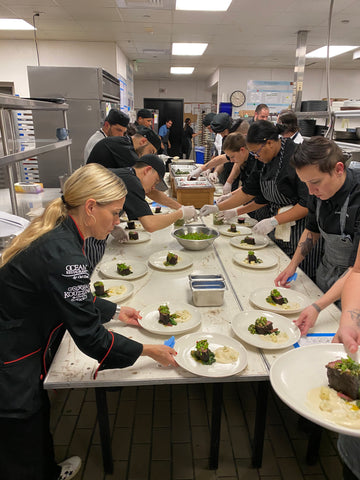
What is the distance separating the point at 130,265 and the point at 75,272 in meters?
1.08

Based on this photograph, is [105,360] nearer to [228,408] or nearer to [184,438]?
[184,438]

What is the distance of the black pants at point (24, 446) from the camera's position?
140 centimetres

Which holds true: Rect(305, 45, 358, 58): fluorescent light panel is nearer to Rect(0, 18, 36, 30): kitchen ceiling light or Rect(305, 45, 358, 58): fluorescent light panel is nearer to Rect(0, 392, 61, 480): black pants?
Rect(0, 18, 36, 30): kitchen ceiling light

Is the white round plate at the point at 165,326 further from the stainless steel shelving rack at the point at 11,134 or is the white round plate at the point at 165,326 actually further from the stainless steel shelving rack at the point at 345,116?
the stainless steel shelving rack at the point at 345,116

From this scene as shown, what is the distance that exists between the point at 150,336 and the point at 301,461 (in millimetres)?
1179

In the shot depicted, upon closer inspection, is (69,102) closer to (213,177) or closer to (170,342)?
(213,177)

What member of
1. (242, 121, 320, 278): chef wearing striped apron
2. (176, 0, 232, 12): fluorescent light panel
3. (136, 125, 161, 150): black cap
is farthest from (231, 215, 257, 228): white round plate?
(176, 0, 232, 12): fluorescent light panel

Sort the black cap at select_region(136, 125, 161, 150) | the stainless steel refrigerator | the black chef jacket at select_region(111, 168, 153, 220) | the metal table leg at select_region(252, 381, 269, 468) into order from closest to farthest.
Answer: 1. the metal table leg at select_region(252, 381, 269, 468)
2. the black chef jacket at select_region(111, 168, 153, 220)
3. the black cap at select_region(136, 125, 161, 150)
4. the stainless steel refrigerator

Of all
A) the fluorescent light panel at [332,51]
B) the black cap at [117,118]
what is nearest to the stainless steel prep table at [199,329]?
the black cap at [117,118]

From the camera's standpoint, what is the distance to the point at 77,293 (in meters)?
1.25

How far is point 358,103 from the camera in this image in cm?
330

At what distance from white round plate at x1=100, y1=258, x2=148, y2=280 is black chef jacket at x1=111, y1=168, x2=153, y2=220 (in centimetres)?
41

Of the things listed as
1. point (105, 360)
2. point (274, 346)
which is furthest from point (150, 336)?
point (274, 346)

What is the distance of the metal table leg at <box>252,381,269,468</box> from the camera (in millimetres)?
1660
